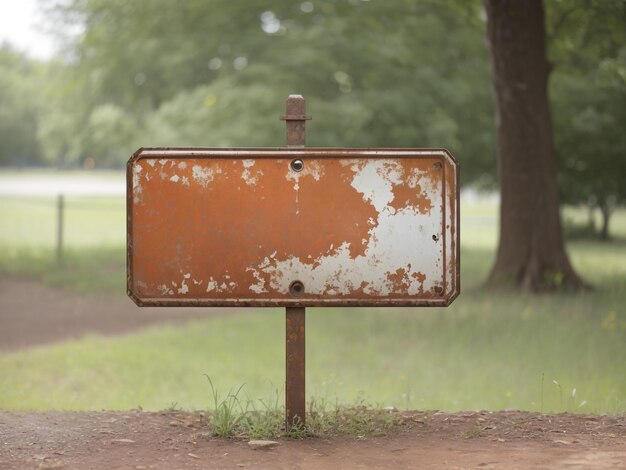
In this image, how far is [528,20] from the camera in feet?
46.0

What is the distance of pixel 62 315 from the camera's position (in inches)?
581

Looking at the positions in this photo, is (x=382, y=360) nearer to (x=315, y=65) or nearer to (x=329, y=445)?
(x=329, y=445)

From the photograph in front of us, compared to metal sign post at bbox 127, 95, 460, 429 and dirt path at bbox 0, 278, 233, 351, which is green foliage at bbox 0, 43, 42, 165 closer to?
dirt path at bbox 0, 278, 233, 351

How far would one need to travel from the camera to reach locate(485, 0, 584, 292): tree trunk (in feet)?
46.9

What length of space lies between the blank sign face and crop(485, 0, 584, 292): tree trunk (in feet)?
31.9

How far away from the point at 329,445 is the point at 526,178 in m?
10.1

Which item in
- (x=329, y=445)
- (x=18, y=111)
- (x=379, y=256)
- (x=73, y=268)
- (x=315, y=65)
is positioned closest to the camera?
(x=379, y=256)

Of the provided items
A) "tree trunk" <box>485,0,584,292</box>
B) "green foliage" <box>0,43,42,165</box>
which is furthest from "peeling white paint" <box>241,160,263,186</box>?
"green foliage" <box>0,43,42,165</box>

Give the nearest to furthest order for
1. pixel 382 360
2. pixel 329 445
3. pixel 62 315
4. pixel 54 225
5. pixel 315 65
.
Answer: pixel 329 445 < pixel 382 360 < pixel 62 315 < pixel 315 65 < pixel 54 225

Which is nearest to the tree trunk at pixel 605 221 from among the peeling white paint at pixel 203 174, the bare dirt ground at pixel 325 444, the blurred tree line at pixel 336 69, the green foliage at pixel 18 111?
the blurred tree line at pixel 336 69

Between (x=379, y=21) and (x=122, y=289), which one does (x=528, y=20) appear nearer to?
(x=379, y=21)

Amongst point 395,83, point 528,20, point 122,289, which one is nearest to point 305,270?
point 528,20

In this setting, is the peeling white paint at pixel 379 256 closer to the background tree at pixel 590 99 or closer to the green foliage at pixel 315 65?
the background tree at pixel 590 99

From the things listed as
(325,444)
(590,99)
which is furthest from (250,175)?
(590,99)
